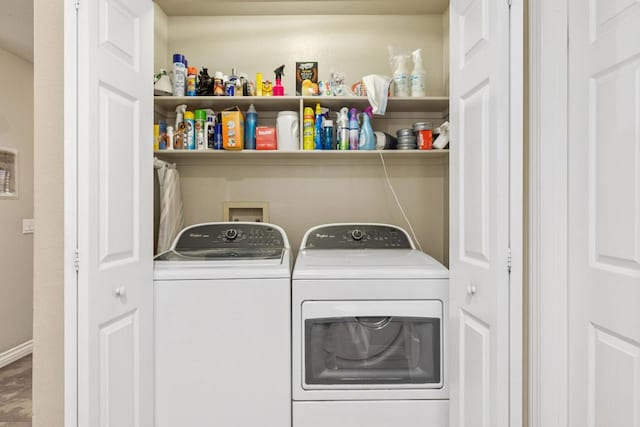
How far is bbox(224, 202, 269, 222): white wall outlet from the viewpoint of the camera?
106 inches

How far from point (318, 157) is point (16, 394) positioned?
8.24ft

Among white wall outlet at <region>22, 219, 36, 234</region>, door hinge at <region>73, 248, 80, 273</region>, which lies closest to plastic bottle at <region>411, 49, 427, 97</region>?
door hinge at <region>73, 248, 80, 273</region>

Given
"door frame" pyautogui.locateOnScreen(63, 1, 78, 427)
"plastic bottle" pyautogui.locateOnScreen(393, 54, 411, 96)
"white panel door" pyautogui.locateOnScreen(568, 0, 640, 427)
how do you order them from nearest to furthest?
"white panel door" pyautogui.locateOnScreen(568, 0, 640, 427), "door frame" pyautogui.locateOnScreen(63, 1, 78, 427), "plastic bottle" pyautogui.locateOnScreen(393, 54, 411, 96)

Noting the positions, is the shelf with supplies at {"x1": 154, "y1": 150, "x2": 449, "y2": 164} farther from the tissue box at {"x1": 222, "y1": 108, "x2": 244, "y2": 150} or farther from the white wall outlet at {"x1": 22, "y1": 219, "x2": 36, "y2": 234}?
the white wall outlet at {"x1": 22, "y1": 219, "x2": 36, "y2": 234}

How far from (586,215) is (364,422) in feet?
3.87

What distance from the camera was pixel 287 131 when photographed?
247 centimetres

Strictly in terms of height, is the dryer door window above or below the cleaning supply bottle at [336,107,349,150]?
below

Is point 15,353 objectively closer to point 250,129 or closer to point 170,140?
point 170,140

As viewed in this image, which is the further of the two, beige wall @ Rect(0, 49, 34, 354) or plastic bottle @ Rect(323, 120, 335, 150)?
beige wall @ Rect(0, 49, 34, 354)

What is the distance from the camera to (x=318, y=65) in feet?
8.80

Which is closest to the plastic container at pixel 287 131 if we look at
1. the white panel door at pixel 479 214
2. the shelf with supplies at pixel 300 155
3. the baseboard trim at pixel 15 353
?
the shelf with supplies at pixel 300 155

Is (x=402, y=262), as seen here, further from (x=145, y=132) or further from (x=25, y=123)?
(x=25, y=123)

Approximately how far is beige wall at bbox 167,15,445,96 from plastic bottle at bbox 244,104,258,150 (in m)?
0.35

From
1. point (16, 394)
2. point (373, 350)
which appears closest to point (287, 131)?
point (373, 350)
